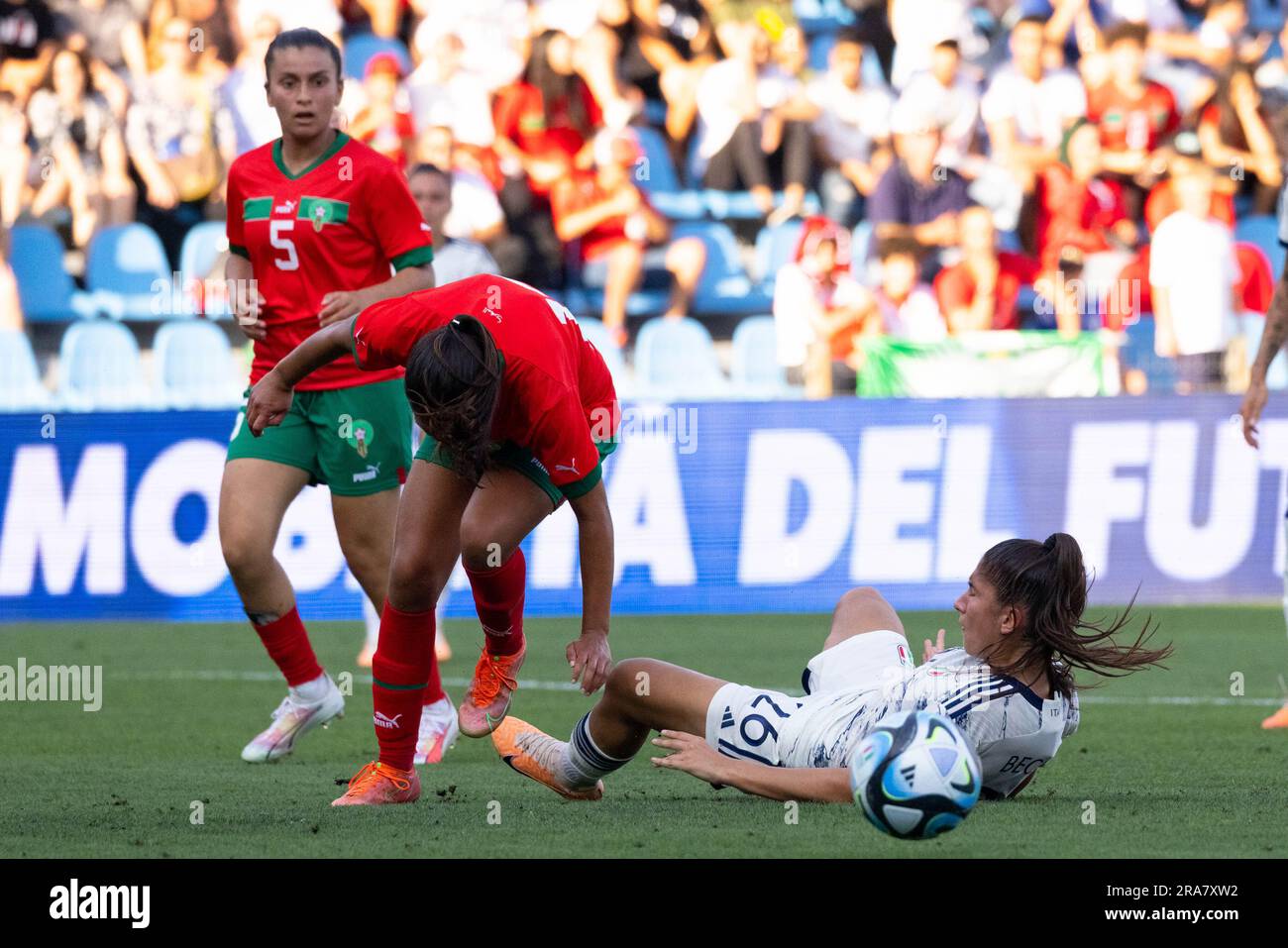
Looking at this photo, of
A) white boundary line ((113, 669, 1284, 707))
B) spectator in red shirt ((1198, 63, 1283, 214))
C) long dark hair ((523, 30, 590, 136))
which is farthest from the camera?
spectator in red shirt ((1198, 63, 1283, 214))

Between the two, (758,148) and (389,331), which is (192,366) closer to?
(758,148)

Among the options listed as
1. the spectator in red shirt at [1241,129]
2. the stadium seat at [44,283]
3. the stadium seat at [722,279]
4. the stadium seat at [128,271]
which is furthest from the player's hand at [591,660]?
the spectator in red shirt at [1241,129]

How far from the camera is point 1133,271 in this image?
13977 millimetres

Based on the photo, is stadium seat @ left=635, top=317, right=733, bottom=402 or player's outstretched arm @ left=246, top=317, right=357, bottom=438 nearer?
player's outstretched arm @ left=246, top=317, right=357, bottom=438

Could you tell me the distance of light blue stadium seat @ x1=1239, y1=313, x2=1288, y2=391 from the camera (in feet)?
43.0

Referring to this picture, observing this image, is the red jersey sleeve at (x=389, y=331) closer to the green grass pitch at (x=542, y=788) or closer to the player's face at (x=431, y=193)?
the green grass pitch at (x=542, y=788)

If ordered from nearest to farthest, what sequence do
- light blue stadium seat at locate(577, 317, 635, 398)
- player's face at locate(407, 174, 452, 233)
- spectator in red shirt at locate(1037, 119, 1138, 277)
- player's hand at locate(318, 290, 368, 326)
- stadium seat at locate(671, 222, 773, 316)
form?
player's hand at locate(318, 290, 368, 326), player's face at locate(407, 174, 452, 233), light blue stadium seat at locate(577, 317, 635, 398), stadium seat at locate(671, 222, 773, 316), spectator in red shirt at locate(1037, 119, 1138, 277)

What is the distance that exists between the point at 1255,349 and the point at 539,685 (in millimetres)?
6814

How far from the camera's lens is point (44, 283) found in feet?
45.3

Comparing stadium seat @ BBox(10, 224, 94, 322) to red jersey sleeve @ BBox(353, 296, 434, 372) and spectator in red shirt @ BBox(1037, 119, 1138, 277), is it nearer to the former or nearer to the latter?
spectator in red shirt @ BBox(1037, 119, 1138, 277)

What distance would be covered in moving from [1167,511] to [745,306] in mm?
3748

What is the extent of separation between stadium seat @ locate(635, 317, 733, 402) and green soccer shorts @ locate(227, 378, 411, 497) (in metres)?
6.80

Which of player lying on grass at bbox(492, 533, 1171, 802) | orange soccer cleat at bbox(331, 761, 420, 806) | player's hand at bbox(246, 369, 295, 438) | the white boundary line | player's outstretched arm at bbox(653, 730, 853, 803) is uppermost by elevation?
player's hand at bbox(246, 369, 295, 438)

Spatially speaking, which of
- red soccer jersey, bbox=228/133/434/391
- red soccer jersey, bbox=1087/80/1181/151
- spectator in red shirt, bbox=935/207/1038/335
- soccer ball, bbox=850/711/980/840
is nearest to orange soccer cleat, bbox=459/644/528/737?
red soccer jersey, bbox=228/133/434/391
